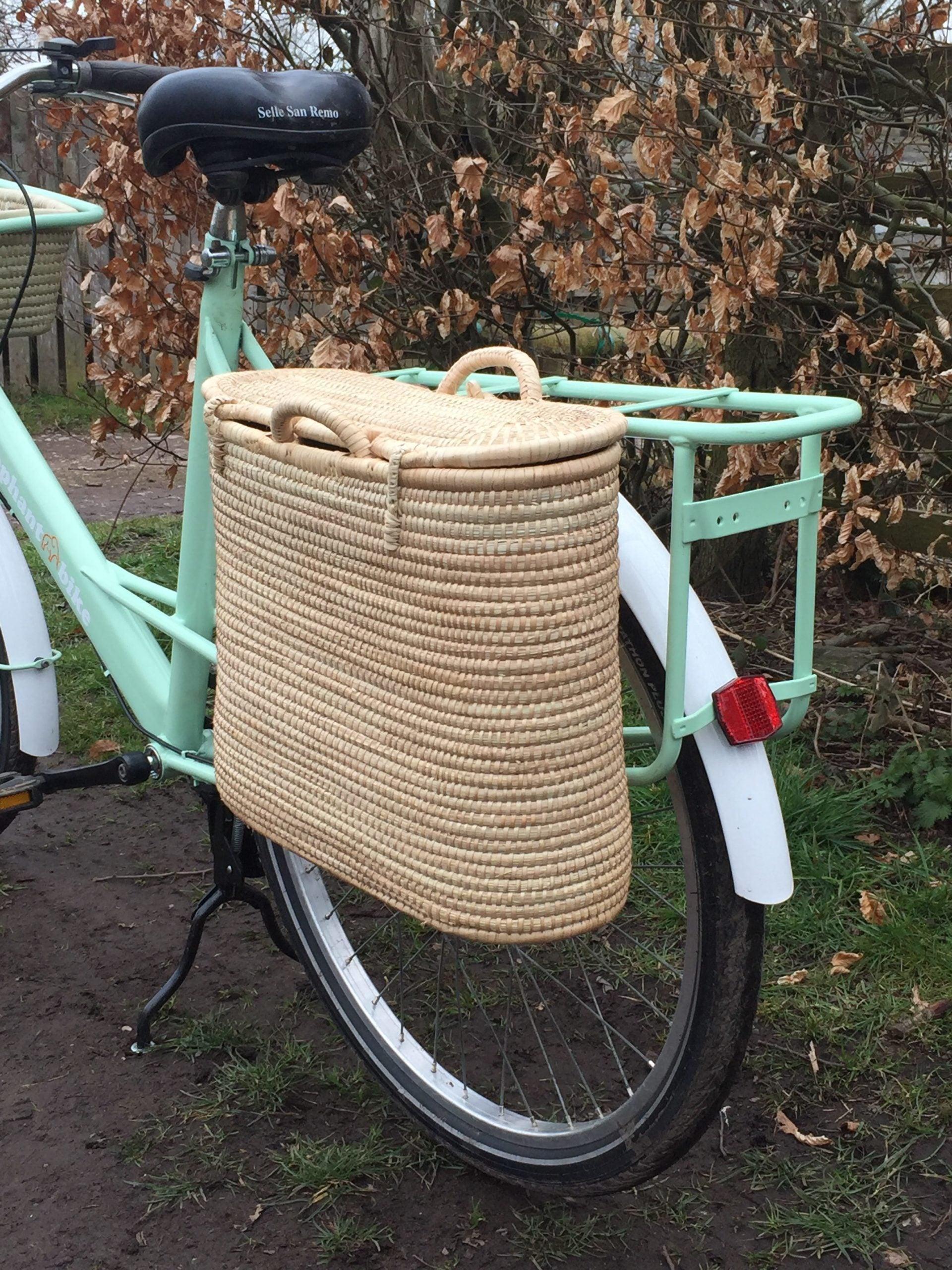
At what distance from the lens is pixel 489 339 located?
3814 millimetres

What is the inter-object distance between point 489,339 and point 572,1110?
7.49ft

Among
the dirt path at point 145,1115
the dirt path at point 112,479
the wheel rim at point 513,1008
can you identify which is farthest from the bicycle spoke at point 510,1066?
the dirt path at point 112,479

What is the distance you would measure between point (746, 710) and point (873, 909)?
1.22m

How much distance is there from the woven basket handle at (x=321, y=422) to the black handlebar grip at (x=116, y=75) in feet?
2.56

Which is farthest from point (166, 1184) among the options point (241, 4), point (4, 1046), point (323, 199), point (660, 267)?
point (241, 4)

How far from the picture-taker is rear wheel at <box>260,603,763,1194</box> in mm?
1698

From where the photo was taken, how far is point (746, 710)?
5.29ft

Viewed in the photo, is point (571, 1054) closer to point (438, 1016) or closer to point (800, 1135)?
point (438, 1016)

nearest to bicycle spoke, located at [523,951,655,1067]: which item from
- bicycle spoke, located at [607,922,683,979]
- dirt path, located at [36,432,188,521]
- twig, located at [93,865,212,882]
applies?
bicycle spoke, located at [607,922,683,979]

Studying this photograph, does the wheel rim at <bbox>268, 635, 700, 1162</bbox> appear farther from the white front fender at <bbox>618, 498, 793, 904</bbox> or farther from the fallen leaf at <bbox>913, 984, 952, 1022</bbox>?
the fallen leaf at <bbox>913, 984, 952, 1022</bbox>

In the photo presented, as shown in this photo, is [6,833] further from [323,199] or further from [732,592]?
[732,592]

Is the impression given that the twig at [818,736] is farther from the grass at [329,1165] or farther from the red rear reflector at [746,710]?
the red rear reflector at [746,710]

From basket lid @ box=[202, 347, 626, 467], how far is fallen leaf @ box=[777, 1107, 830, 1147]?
4.07 ft

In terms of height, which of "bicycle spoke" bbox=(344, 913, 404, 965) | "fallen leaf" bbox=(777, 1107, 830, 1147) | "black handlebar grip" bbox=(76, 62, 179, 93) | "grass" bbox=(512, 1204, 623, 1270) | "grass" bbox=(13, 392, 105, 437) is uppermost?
"black handlebar grip" bbox=(76, 62, 179, 93)
